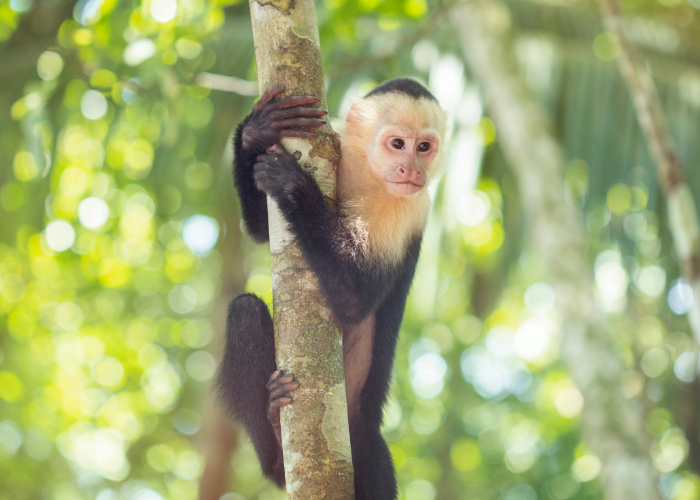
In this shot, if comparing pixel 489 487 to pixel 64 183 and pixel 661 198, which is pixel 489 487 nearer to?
pixel 661 198

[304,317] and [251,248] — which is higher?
[251,248]

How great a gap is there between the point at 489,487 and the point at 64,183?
10513 mm

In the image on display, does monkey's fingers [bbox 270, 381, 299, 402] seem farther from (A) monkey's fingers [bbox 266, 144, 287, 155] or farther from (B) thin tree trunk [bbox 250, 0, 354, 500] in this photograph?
(A) monkey's fingers [bbox 266, 144, 287, 155]

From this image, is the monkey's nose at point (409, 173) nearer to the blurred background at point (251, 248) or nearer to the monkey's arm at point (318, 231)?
the monkey's arm at point (318, 231)

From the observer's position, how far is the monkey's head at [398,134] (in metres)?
3.20

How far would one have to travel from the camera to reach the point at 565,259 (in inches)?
203

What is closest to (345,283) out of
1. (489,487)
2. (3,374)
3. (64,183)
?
(64,183)

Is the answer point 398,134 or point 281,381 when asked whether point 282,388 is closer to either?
point 281,381

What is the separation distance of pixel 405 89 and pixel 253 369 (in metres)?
1.77

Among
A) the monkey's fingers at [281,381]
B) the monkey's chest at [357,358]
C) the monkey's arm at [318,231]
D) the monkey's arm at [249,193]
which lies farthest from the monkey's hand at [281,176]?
the monkey's chest at [357,358]

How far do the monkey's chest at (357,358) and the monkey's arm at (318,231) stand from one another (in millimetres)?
645

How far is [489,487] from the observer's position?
13211mm

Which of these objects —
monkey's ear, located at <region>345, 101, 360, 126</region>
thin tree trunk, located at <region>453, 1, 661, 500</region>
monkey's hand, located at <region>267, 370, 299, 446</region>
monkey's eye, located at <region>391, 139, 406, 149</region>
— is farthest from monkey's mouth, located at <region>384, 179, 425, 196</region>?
thin tree trunk, located at <region>453, 1, 661, 500</region>

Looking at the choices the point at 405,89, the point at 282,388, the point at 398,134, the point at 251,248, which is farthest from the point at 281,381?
the point at 251,248
